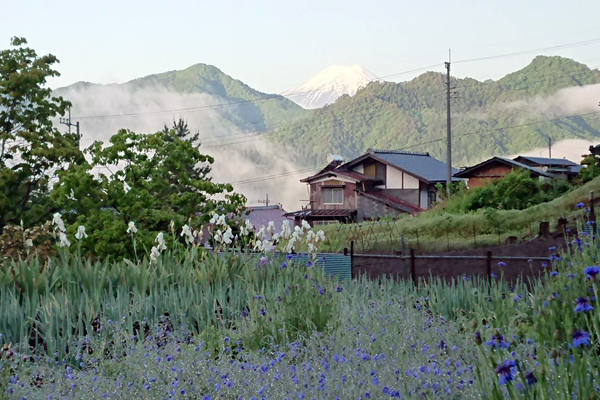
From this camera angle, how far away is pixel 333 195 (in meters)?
50.2

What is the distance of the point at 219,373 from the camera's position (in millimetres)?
5340

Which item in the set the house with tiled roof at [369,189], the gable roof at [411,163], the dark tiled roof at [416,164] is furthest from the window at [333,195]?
the dark tiled roof at [416,164]

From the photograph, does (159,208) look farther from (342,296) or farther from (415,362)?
(415,362)

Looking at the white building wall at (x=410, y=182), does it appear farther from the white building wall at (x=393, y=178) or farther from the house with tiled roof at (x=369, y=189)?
the white building wall at (x=393, y=178)

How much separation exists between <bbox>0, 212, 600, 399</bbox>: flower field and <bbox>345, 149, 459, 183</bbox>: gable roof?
39796mm

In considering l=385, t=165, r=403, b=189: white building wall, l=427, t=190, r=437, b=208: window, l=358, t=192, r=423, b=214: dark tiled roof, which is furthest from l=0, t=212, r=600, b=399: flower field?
l=427, t=190, r=437, b=208: window

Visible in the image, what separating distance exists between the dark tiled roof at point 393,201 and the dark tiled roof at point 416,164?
2.26 meters

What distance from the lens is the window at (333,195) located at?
4991cm

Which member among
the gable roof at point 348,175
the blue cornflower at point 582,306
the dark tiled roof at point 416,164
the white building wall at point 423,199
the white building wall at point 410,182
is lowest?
the blue cornflower at point 582,306

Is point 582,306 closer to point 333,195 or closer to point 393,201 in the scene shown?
point 393,201

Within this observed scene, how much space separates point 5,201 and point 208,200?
7956mm

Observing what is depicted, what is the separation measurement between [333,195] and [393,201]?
4482 millimetres

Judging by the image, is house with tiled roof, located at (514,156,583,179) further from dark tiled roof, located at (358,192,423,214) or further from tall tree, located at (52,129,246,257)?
tall tree, located at (52,129,246,257)

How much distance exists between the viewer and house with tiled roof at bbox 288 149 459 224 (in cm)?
4878
